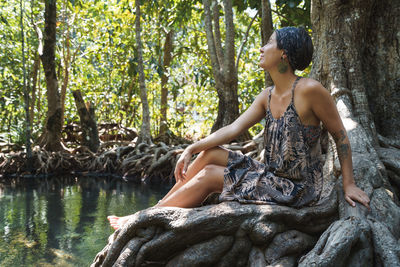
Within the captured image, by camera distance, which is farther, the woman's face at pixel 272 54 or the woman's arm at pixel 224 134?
the woman's arm at pixel 224 134

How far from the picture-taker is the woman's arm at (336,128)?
2.36 meters

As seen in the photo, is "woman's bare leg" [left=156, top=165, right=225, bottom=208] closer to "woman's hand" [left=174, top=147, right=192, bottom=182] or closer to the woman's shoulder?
"woman's hand" [left=174, top=147, right=192, bottom=182]

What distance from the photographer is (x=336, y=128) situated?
2.48 meters

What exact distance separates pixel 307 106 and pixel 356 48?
5.98 ft

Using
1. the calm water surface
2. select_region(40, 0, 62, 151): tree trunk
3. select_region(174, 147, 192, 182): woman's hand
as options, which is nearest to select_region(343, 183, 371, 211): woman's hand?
select_region(174, 147, 192, 182): woman's hand

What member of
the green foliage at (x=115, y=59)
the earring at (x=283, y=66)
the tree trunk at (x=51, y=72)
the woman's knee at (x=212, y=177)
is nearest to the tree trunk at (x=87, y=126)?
the tree trunk at (x=51, y=72)

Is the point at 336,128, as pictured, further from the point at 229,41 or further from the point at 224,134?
the point at 229,41

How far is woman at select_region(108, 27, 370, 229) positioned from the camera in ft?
7.88

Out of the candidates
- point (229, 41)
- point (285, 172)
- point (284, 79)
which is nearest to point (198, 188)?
point (285, 172)

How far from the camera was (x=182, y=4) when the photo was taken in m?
8.52

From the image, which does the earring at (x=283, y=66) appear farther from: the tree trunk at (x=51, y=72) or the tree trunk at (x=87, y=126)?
the tree trunk at (x=87, y=126)

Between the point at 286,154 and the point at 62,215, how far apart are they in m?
3.39

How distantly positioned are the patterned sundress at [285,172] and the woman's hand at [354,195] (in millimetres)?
164

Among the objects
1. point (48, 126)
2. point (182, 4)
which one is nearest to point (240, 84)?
point (182, 4)
